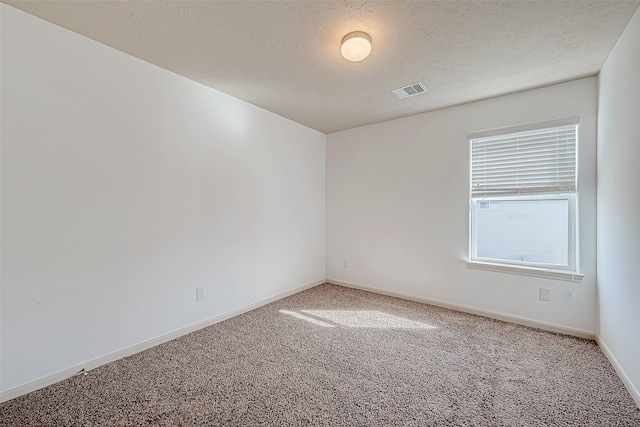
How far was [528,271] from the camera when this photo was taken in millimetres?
2891

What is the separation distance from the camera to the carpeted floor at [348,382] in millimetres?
1636

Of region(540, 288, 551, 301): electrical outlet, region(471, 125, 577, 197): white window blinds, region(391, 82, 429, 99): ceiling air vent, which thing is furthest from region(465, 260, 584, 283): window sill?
region(391, 82, 429, 99): ceiling air vent

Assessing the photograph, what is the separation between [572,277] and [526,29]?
2.22 m

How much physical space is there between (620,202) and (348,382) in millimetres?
2318

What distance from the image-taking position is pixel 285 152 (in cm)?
387

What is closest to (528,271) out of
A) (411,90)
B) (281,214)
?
(411,90)

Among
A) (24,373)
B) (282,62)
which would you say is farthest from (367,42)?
(24,373)

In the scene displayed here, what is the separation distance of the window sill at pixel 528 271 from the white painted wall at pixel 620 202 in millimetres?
199

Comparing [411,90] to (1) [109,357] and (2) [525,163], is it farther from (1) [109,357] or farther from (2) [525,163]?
(1) [109,357]

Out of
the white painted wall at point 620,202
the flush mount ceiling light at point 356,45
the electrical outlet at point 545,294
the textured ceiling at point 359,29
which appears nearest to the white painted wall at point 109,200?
the textured ceiling at point 359,29

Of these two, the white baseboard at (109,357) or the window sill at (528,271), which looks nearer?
the white baseboard at (109,357)

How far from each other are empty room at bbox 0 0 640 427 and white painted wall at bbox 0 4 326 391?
0.05ft

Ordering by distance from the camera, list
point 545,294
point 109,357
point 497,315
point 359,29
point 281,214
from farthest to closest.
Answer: point 281,214 < point 497,315 < point 545,294 < point 109,357 < point 359,29

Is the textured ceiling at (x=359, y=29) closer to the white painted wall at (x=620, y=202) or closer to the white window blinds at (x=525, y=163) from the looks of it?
Result: the white painted wall at (x=620, y=202)
